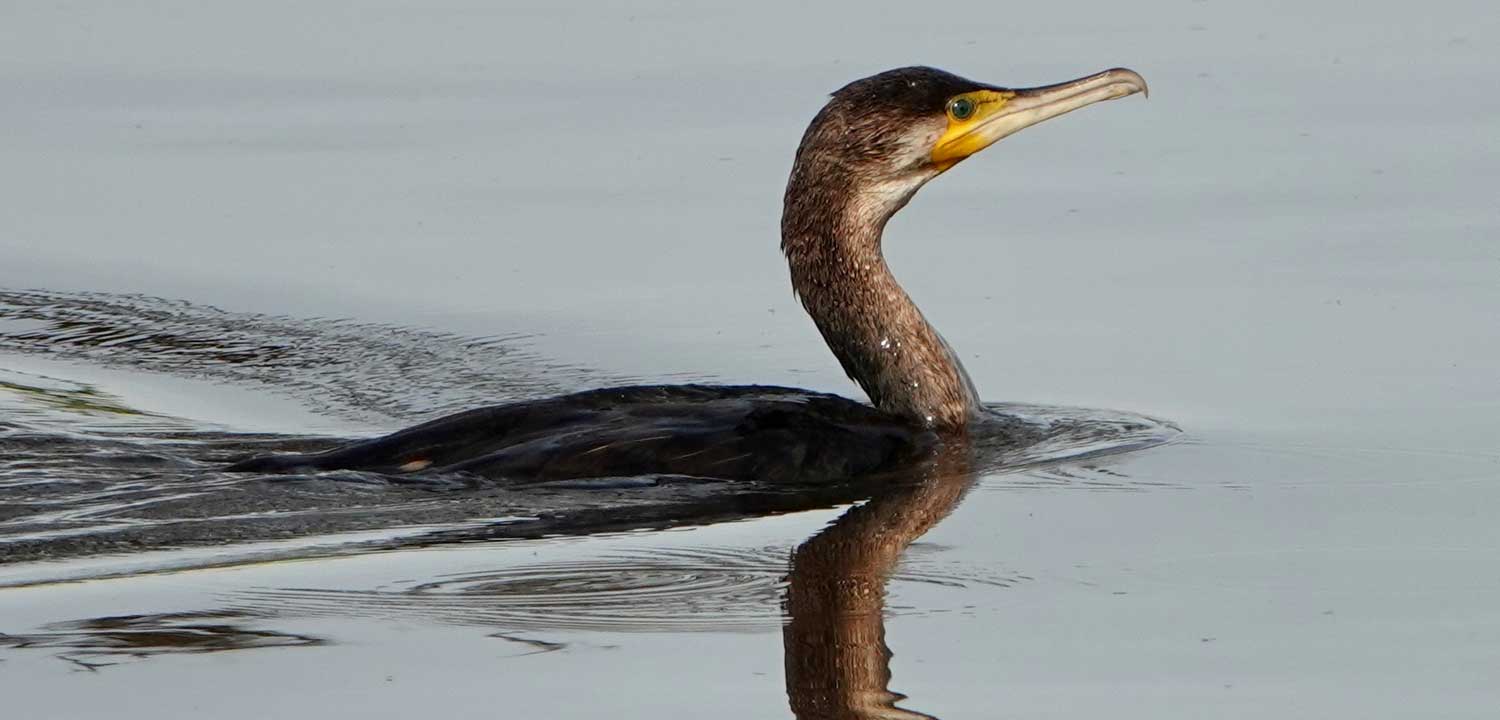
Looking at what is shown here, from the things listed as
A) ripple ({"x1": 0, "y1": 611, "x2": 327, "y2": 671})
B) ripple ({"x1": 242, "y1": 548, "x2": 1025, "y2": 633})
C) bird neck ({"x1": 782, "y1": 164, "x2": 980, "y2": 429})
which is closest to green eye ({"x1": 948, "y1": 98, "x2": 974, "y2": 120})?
bird neck ({"x1": 782, "y1": 164, "x2": 980, "y2": 429})

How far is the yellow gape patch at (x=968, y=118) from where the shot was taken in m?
8.51

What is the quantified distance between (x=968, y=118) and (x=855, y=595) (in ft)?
8.27

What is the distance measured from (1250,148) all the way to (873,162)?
4509 millimetres

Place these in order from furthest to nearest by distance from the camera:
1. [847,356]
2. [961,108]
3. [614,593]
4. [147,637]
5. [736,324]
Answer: [736,324], [847,356], [961,108], [614,593], [147,637]

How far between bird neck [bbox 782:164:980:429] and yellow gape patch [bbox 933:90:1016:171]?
206mm

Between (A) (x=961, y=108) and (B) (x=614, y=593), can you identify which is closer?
(B) (x=614, y=593)

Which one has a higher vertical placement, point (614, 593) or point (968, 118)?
point (968, 118)

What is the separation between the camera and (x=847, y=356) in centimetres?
862

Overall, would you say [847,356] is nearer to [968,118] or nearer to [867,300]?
[867,300]

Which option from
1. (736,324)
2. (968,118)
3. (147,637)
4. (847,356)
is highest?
(968,118)

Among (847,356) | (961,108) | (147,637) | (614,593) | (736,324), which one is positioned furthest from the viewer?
(736,324)

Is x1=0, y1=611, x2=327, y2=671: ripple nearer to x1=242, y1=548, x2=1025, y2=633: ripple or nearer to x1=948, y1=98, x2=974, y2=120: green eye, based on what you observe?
x1=242, y1=548, x2=1025, y2=633: ripple

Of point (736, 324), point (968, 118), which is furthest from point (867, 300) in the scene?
point (736, 324)

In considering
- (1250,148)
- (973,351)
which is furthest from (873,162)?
(1250,148)
